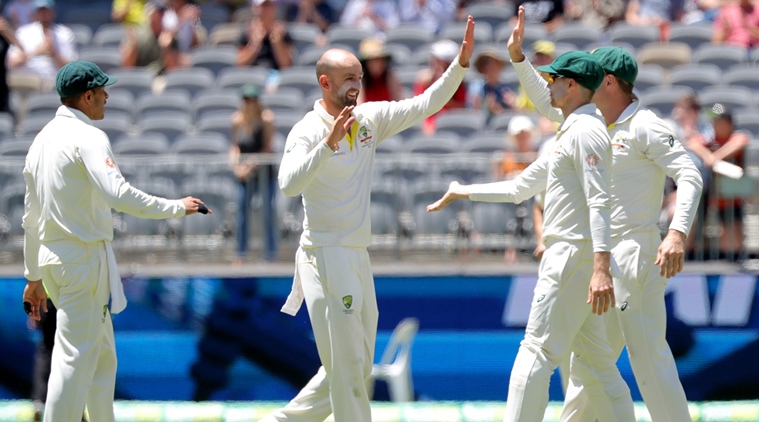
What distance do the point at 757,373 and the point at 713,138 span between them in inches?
78.3

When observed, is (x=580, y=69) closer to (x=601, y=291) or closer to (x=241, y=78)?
(x=601, y=291)

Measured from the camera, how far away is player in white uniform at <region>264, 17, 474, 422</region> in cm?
596

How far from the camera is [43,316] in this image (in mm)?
8141

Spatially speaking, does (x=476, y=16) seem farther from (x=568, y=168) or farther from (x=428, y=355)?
(x=568, y=168)

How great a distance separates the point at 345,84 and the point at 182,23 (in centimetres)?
826

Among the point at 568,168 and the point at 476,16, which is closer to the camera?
the point at 568,168

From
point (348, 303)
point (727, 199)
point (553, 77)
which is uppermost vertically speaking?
point (553, 77)

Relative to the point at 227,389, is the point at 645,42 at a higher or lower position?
higher

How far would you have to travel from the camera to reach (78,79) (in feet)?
19.9

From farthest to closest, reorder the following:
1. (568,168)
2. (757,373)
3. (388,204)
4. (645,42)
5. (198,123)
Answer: (645,42), (198,123), (388,204), (757,373), (568,168)

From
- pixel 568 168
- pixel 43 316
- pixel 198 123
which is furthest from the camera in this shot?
pixel 198 123

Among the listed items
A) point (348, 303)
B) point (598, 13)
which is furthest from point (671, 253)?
point (598, 13)

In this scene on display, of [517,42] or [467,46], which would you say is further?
[517,42]

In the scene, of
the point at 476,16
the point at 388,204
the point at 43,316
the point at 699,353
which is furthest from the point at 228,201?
the point at 476,16
